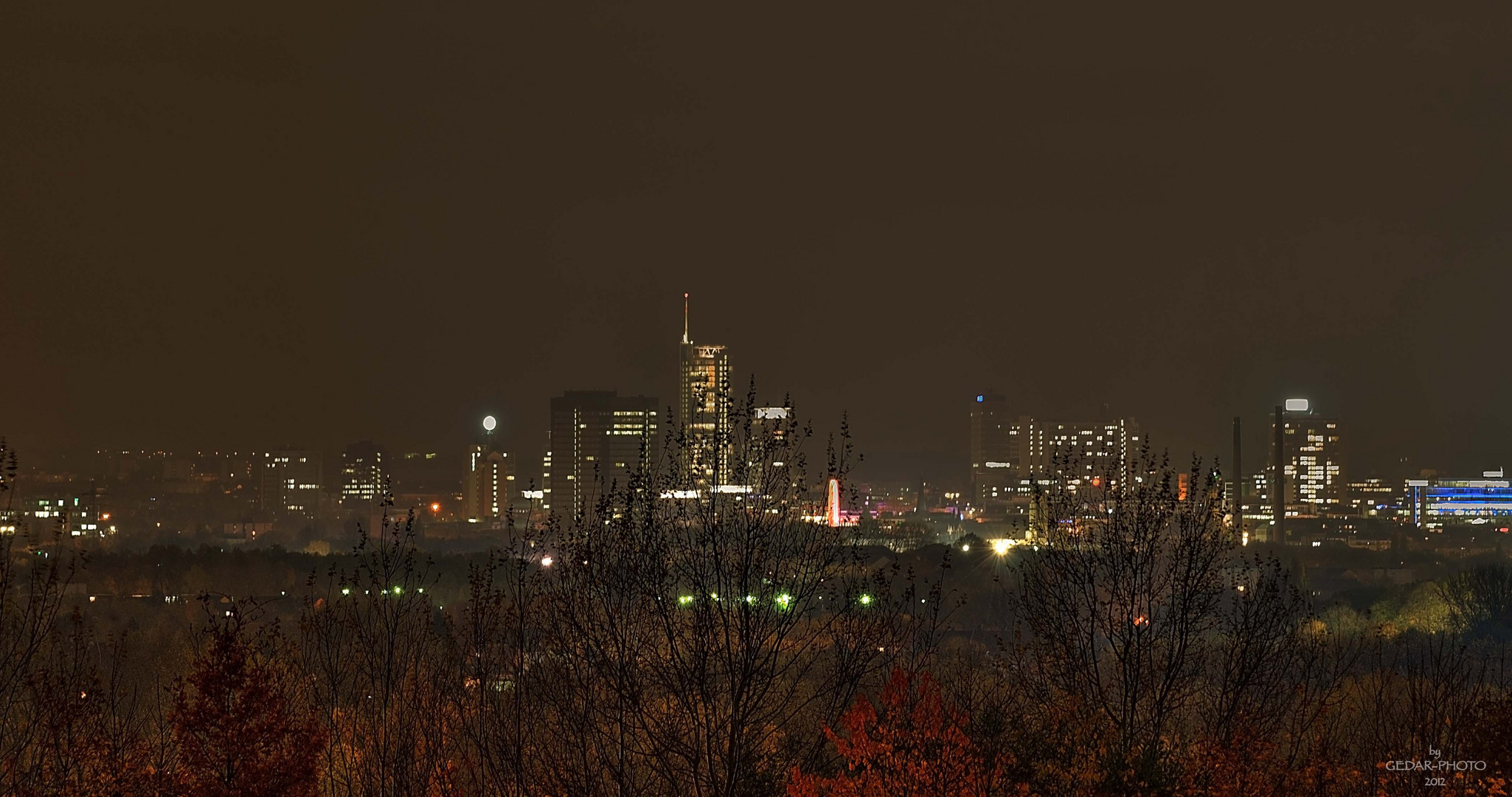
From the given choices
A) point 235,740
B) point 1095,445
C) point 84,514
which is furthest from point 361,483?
point 235,740

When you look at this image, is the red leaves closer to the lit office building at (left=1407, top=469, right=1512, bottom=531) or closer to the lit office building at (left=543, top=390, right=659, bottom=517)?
the lit office building at (left=543, top=390, right=659, bottom=517)

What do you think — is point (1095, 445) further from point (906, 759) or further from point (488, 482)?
point (906, 759)

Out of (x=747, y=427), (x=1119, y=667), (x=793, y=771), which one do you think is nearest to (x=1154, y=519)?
(x=1119, y=667)

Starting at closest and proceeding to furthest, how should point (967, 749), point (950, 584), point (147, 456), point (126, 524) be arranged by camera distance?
point (967, 749) < point (950, 584) < point (126, 524) < point (147, 456)

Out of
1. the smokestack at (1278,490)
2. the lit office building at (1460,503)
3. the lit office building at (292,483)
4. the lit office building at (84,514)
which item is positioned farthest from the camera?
the lit office building at (292,483)

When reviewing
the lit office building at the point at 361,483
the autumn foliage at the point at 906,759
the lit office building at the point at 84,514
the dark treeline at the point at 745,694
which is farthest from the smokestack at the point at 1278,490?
the lit office building at the point at 361,483

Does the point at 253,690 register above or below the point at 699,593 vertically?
below

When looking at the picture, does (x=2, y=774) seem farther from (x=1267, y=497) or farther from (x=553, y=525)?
(x=1267, y=497)

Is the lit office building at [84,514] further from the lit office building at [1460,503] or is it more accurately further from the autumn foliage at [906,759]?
the lit office building at [1460,503]
